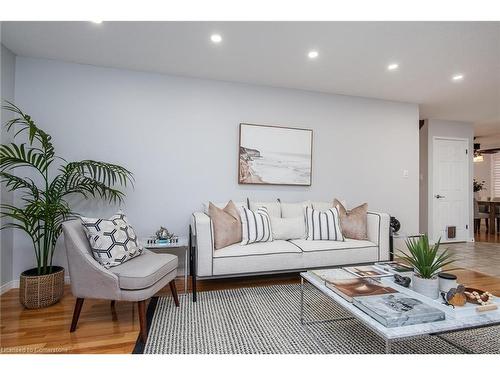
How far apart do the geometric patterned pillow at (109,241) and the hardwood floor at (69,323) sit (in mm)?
463

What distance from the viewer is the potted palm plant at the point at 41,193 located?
7.15 feet

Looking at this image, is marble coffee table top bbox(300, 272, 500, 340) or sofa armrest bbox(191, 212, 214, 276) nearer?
marble coffee table top bbox(300, 272, 500, 340)

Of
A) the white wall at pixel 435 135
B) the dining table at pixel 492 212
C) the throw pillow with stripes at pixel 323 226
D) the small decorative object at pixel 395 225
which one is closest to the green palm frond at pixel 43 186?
the throw pillow with stripes at pixel 323 226

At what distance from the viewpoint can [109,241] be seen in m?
1.99

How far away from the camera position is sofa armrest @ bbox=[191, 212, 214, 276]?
2.38m

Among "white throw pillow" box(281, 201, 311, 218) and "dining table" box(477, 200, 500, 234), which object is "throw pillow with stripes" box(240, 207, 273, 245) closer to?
"white throw pillow" box(281, 201, 311, 218)

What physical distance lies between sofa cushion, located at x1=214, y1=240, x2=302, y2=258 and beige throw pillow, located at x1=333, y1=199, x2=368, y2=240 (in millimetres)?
783

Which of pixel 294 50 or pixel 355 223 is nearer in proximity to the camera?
pixel 294 50

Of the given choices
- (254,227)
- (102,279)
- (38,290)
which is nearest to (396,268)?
(254,227)

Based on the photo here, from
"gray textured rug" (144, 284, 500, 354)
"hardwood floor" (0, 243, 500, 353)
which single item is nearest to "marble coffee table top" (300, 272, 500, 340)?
"gray textured rug" (144, 284, 500, 354)

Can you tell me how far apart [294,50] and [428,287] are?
2.27m

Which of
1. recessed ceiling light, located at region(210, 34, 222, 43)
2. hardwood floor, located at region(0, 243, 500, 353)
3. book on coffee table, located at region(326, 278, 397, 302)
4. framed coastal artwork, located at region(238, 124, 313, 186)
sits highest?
recessed ceiling light, located at region(210, 34, 222, 43)

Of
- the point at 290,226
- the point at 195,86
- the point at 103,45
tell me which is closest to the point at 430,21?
the point at 290,226

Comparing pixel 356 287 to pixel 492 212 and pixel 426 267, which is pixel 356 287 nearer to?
pixel 426 267
